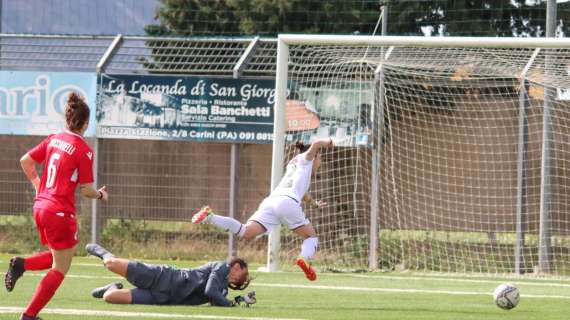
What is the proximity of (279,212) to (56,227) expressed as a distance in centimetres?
496

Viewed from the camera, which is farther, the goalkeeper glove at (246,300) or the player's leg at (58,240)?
the goalkeeper glove at (246,300)

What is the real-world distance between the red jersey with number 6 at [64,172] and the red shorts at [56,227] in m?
0.04

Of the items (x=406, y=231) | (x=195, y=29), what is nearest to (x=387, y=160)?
(x=406, y=231)

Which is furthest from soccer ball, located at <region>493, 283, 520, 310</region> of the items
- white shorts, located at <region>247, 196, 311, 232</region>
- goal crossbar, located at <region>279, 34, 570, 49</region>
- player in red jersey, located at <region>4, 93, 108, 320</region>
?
goal crossbar, located at <region>279, 34, 570, 49</region>

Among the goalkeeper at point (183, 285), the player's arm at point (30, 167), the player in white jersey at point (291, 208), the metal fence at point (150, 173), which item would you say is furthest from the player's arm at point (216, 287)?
the metal fence at point (150, 173)

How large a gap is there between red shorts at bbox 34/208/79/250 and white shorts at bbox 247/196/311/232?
4810mm

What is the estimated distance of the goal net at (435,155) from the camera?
16.8 meters

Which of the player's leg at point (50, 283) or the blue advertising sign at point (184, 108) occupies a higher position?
the blue advertising sign at point (184, 108)

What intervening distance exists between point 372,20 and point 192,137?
7590mm

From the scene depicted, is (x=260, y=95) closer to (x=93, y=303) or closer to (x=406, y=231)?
(x=406, y=231)

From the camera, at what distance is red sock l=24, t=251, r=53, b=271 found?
9.96 m

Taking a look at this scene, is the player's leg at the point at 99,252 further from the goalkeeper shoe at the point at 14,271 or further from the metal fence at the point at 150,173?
the metal fence at the point at 150,173

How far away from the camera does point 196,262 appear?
17984 mm

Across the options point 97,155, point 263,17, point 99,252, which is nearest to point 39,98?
point 97,155
